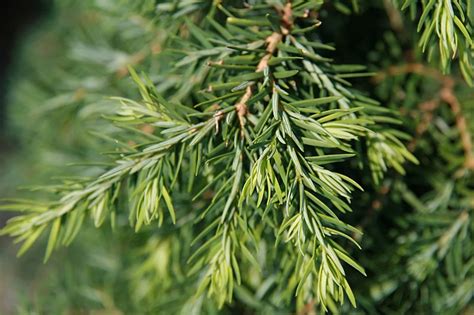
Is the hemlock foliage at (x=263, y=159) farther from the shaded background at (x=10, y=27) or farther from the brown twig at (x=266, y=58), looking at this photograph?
the shaded background at (x=10, y=27)

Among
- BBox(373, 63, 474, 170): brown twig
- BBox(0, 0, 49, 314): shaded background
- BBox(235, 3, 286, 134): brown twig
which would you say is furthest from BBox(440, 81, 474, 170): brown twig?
BBox(0, 0, 49, 314): shaded background

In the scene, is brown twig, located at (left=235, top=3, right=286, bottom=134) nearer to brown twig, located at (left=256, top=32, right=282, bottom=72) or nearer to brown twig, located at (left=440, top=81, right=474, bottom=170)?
brown twig, located at (left=256, top=32, right=282, bottom=72)

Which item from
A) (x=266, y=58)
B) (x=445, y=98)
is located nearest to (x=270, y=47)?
(x=266, y=58)

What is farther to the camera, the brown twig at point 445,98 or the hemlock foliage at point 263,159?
the brown twig at point 445,98

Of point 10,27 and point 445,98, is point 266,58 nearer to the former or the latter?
point 445,98

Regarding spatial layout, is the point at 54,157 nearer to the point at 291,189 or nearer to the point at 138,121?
the point at 138,121

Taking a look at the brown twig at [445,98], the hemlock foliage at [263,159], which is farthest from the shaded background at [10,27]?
the brown twig at [445,98]

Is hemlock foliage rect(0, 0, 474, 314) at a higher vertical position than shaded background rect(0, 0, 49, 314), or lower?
lower

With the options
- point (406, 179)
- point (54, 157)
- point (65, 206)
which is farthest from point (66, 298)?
point (406, 179)
